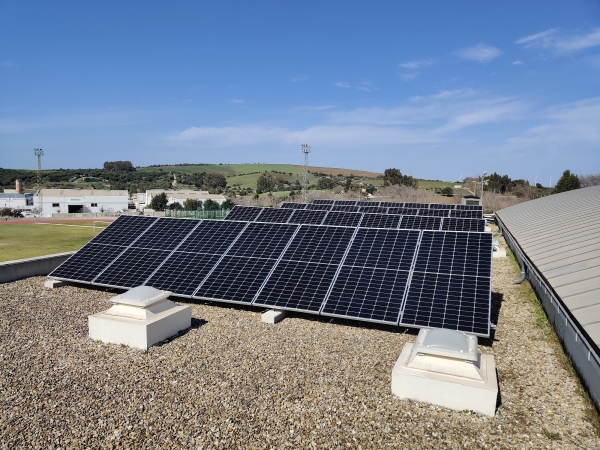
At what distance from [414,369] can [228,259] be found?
7.75 meters

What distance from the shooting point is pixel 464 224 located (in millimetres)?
22125

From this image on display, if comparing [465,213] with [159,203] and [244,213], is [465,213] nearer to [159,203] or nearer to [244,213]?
[244,213]

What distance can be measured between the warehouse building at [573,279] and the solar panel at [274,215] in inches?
511

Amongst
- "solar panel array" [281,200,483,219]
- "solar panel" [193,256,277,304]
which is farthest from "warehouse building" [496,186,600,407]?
"solar panel array" [281,200,483,219]

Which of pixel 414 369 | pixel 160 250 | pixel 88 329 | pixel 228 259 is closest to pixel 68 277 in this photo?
pixel 160 250

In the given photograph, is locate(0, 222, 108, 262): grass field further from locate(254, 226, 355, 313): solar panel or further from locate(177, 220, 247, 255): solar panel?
locate(254, 226, 355, 313): solar panel

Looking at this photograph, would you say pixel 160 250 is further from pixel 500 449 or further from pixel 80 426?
pixel 500 449

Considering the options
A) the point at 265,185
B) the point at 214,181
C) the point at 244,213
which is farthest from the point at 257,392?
the point at 214,181

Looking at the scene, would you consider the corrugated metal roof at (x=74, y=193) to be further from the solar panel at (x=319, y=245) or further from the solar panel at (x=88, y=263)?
the solar panel at (x=319, y=245)

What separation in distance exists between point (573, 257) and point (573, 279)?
2.33 m

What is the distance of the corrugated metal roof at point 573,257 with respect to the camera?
8883 mm

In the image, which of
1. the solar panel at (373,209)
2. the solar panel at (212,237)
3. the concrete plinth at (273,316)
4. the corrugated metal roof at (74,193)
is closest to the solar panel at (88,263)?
the solar panel at (212,237)

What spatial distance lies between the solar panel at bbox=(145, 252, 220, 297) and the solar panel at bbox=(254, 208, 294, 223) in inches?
452

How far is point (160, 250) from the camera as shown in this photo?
595 inches
